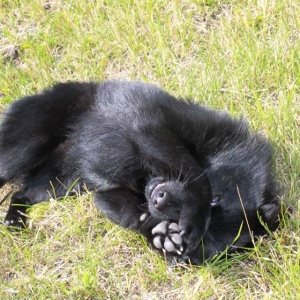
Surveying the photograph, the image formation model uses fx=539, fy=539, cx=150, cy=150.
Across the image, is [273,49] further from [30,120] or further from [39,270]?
[39,270]

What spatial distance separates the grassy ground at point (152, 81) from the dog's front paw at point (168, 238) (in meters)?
0.15

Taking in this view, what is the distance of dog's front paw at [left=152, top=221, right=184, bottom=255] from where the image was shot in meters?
3.31

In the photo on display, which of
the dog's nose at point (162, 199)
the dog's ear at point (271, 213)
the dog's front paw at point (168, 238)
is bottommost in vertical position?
the dog's ear at point (271, 213)

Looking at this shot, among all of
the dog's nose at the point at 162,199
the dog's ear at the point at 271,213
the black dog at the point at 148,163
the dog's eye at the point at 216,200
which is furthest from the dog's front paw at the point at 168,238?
the dog's ear at the point at 271,213

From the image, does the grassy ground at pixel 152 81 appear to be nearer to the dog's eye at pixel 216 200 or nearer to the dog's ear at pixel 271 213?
the dog's ear at pixel 271 213

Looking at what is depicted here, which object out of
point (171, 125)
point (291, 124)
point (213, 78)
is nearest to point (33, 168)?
point (171, 125)

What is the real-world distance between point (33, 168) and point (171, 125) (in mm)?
1249

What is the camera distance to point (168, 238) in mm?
3365

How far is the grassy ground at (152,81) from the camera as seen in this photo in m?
3.36

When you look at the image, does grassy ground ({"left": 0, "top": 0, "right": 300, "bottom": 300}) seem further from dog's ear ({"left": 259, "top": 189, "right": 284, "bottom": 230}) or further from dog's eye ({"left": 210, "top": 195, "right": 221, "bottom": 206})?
dog's eye ({"left": 210, "top": 195, "right": 221, "bottom": 206})

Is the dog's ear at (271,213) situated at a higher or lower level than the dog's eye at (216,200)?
lower

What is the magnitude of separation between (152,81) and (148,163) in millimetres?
1437

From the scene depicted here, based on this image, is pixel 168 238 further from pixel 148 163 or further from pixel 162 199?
pixel 148 163

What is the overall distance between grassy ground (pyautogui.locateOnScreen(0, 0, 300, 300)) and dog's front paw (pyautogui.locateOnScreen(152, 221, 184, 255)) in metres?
0.15
